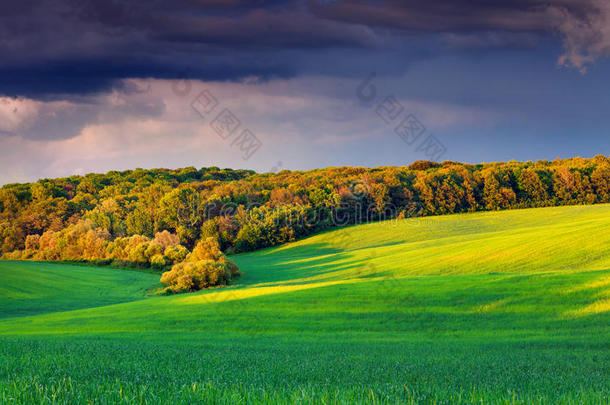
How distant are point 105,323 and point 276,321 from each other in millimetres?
Answer: 12078

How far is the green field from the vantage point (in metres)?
5.52

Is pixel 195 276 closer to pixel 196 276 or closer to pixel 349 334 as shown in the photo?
pixel 196 276

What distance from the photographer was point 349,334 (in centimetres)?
2055

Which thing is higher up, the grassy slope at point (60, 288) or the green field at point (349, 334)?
the green field at point (349, 334)

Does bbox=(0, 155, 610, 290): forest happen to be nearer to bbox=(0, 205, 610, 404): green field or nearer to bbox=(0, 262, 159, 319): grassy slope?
bbox=(0, 262, 159, 319): grassy slope

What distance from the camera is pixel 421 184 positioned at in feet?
324

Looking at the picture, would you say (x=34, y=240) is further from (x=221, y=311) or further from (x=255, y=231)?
(x=221, y=311)

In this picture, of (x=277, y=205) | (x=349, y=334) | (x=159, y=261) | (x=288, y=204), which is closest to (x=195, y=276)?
(x=159, y=261)

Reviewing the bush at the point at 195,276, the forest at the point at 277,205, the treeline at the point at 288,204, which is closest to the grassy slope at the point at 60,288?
the bush at the point at 195,276

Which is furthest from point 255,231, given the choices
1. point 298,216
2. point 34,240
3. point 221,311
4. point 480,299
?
point 480,299

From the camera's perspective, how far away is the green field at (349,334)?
5.52 m

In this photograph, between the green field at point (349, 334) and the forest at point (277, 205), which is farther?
the forest at point (277, 205)

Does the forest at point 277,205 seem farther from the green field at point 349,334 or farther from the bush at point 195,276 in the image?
the bush at point 195,276

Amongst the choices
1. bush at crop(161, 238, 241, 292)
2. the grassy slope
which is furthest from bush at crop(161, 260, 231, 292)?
the grassy slope
